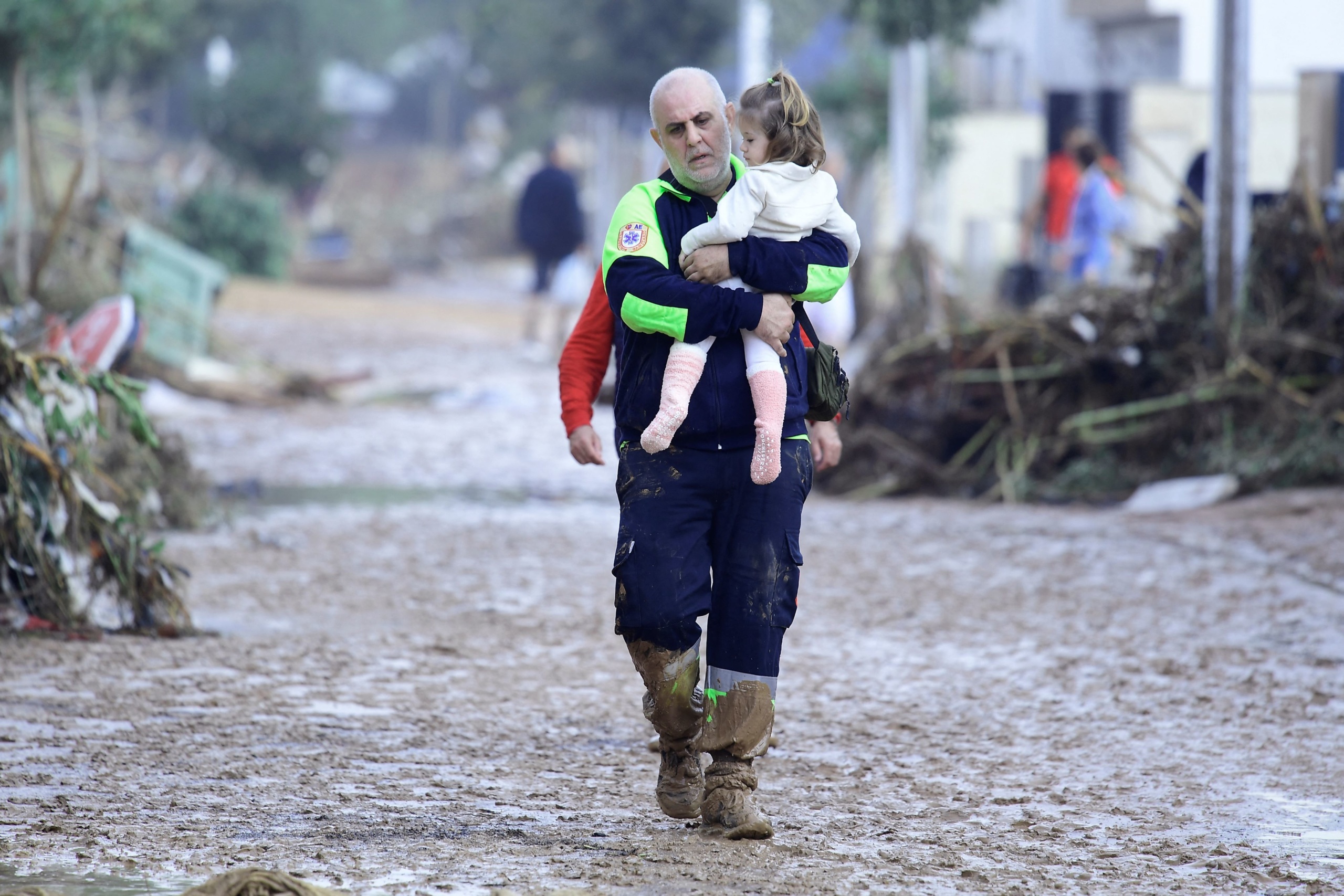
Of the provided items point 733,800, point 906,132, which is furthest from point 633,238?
point 906,132

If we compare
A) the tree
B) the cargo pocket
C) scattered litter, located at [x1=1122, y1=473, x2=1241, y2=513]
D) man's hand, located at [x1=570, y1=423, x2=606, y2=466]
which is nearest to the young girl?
the cargo pocket

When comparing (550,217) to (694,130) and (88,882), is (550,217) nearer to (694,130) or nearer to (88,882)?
(694,130)

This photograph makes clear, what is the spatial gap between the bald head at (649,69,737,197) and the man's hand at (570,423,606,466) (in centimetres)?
67

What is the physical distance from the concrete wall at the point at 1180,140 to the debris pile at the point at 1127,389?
2.52 ft

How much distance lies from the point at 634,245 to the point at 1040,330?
21.7 feet

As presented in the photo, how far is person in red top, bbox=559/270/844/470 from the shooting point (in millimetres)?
3830

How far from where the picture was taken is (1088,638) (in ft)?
19.2

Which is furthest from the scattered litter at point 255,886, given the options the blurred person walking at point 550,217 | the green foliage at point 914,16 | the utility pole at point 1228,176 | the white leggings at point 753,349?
the blurred person walking at point 550,217

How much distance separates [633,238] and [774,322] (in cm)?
36

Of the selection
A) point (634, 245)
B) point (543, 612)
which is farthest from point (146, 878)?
point (543, 612)

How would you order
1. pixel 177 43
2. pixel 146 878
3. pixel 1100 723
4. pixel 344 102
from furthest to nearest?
pixel 344 102
pixel 177 43
pixel 1100 723
pixel 146 878

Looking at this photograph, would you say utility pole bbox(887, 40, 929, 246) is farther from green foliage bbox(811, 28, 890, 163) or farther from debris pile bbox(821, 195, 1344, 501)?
debris pile bbox(821, 195, 1344, 501)

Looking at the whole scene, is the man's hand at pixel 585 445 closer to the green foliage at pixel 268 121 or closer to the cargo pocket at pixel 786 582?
the cargo pocket at pixel 786 582

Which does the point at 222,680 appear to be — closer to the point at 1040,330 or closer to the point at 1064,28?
the point at 1040,330
